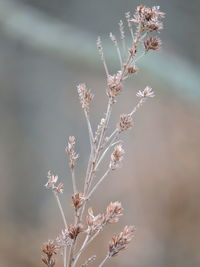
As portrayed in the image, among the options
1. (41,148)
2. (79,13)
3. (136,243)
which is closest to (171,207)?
(136,243)

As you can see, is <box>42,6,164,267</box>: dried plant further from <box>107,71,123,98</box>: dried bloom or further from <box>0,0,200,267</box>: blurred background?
<box>0,0,200,267</box>: blurred background

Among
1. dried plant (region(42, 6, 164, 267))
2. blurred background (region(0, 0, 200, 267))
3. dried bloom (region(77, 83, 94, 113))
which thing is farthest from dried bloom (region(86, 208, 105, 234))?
blurred background (region(0, 0, 200, 267))

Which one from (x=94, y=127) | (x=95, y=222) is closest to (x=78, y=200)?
(x=95, y=222)

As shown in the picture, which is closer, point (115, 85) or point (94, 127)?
point (115, 85)

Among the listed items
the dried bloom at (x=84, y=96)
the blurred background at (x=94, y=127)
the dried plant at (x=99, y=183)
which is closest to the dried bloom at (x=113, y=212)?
the dried plant at (x=99, y=183)

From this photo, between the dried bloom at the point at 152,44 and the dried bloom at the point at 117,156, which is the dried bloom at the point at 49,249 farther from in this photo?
the dried bloom at the point at 152,44

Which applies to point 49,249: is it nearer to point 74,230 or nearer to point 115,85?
point 74,230
